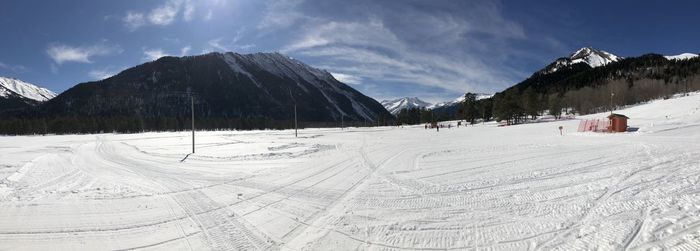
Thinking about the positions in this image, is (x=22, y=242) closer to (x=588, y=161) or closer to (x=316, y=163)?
(x=316, y=163)

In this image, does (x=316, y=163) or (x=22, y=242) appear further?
(x=316, y=163)

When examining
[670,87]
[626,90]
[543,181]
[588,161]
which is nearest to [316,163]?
[543,181]

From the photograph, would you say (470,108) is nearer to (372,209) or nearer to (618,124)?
(618,124)

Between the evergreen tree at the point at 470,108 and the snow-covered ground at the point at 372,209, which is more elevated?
the evergreen tree at the point at 470,108

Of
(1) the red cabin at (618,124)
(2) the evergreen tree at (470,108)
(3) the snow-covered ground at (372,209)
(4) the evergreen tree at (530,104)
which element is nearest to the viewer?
(3) the snow-covered ground at (372,209)

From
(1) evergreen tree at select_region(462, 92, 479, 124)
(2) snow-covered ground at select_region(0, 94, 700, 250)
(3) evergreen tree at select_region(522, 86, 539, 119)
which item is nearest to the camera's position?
(2) snow-covered ground at select_region(0, 94, 700, 250)

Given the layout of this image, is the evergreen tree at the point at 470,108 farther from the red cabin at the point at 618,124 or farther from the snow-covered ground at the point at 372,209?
the snow-covered ground at the point at 372,209

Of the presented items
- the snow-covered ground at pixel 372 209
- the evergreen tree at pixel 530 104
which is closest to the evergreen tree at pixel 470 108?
the evergreen tree at pixel 530 104

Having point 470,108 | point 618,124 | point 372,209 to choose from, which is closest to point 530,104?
point 470,108

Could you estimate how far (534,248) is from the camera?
623cm

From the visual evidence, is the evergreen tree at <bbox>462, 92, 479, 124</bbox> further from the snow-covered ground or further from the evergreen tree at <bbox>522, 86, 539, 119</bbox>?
the snow-covered ground

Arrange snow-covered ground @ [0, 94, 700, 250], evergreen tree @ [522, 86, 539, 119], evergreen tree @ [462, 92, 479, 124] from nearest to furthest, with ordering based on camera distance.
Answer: snow-covered ground @ [0, 94, 700, 250]
evergreen tree @ [522, 86, 539, 119]
evergreen tree @ [462, 92, 479, 124]

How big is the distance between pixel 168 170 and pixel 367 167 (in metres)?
9.15

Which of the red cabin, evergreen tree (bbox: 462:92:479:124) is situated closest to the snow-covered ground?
the red cabin
